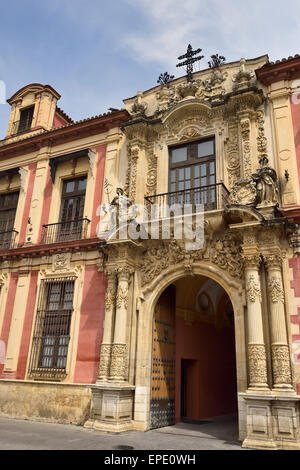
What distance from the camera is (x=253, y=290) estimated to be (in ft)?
27.6

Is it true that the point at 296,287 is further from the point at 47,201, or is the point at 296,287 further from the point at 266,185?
the point at 47,201

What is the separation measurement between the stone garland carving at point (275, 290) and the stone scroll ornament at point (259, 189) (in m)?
1.78

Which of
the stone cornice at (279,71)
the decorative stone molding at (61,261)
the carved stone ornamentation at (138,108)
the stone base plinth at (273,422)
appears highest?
the carved stone ornamentation at (138,108)

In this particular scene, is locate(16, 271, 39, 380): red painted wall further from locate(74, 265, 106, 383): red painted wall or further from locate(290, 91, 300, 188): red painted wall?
locate(290, 91, 300, 188): red painted wall

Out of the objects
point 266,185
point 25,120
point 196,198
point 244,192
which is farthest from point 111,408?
point 25,120

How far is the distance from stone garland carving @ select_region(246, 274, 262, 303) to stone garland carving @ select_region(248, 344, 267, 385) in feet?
3.20

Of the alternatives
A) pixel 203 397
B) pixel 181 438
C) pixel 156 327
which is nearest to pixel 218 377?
pixel 203 397

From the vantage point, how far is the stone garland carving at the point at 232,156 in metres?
10.2

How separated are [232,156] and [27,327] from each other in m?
7.86

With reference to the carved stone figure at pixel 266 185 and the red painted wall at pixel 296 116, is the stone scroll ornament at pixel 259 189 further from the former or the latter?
the red painted wall at pixel 296 116

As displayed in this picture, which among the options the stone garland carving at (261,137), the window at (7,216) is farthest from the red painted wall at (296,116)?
the window at (7,216)

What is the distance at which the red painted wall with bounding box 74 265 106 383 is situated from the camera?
10363 millimetres

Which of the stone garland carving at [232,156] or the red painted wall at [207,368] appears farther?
the red painted wall at [207,368]

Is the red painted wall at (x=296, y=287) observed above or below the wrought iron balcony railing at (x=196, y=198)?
below
